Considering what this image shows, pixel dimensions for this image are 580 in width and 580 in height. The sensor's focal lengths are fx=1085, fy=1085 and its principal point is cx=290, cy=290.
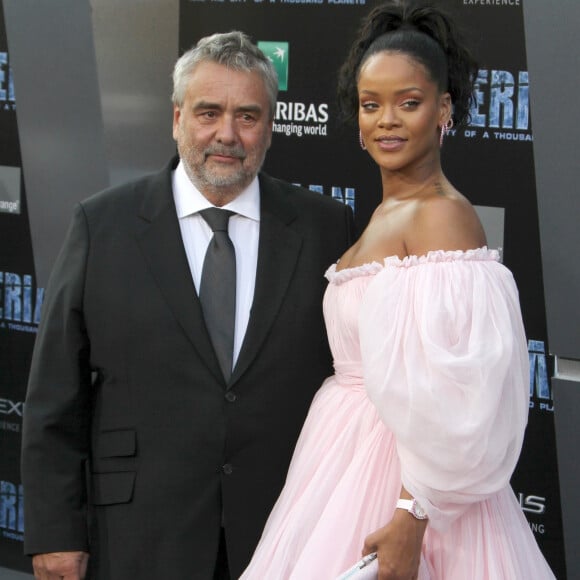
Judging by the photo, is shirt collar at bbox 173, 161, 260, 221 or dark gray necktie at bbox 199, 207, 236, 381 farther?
shirt collar at bbox 173, 161, 260, 221

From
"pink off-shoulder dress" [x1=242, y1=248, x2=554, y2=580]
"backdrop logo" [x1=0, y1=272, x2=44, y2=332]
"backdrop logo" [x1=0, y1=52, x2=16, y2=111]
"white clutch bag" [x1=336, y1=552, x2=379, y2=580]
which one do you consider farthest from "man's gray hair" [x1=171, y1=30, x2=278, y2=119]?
"backdrop logo" [x1=0, y1=272, x2=44, y2=332]

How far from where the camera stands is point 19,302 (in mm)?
4754

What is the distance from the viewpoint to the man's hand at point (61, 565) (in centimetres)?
281

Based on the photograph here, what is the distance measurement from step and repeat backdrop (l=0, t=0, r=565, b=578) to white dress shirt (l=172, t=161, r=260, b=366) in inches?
41.6

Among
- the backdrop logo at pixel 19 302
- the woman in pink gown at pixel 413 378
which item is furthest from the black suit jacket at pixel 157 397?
the backdrop logo at pixel 19 302

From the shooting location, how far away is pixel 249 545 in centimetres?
276

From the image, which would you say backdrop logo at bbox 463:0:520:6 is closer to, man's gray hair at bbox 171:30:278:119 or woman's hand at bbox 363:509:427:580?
man's gray hair at bbox 171:30:278:119

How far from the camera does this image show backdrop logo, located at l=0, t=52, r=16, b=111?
4.61m

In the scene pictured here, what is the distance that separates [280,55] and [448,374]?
2.16 m

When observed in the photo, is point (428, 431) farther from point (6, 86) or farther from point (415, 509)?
point (6, 86)

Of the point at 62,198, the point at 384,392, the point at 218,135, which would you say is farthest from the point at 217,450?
the point at 62,198

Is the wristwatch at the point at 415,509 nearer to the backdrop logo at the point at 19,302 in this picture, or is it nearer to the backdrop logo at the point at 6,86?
the backdrop logo at the point at 19,302

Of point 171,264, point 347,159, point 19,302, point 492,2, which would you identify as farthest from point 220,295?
point 19,302

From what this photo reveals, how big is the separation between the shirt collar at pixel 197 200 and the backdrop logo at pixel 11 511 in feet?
7.93
